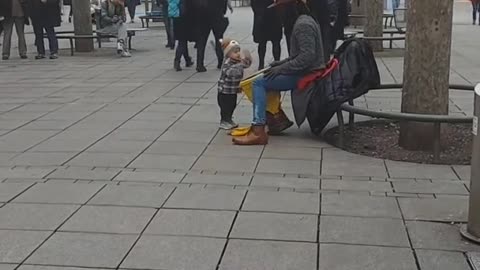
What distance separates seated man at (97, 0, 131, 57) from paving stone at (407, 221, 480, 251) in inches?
452

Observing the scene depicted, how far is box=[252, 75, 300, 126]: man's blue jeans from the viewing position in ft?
23.9

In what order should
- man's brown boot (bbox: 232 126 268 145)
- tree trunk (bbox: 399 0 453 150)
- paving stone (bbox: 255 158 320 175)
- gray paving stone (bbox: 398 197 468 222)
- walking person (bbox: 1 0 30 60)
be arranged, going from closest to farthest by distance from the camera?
gray paving stone (bbox: 398 197 468 222) → paving stone (bbox: 255 158 320 175) → tree trunk (bbox: 399 0 453 150) → man's brown boot (bbox: 232 126 268 145) → walking person (bbox: 1 0 30 60)

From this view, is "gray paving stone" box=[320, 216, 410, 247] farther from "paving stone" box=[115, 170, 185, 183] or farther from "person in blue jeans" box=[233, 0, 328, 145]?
"person in blue jeans" box=[233, 0, 328, 145]

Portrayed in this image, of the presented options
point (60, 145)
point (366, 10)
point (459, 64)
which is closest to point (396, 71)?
point (459, 64)

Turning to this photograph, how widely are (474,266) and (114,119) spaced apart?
17.5 feet

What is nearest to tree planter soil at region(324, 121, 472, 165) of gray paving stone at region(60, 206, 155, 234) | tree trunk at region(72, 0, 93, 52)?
gray paving stone at region(60, 206, 155, 234)

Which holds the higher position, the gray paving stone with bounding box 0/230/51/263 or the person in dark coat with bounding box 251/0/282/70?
the person in dark coat with bounding box 251/0/282/70

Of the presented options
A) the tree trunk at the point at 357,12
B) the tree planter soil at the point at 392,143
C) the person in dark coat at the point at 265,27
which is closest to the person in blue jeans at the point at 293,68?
the tree planter soil at the point at 392,143

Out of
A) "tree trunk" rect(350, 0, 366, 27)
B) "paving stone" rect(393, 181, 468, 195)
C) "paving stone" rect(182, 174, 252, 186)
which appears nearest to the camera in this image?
"paving stone" rect(393, 181, 468, 195)

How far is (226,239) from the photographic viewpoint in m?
4.61

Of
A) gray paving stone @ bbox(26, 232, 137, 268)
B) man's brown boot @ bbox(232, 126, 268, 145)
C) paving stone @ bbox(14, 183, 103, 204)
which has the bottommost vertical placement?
gray paving stone @ bbox(26, 232, 137, 268)

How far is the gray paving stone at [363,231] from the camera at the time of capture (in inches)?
180

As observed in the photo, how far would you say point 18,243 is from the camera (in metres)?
4.57

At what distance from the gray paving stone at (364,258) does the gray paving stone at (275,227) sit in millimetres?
236
